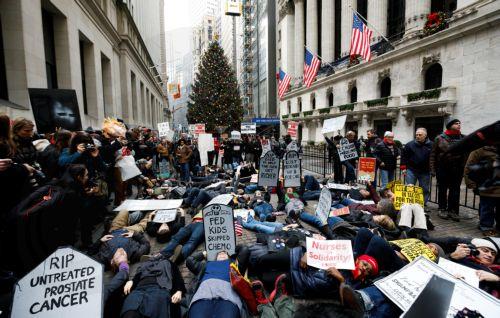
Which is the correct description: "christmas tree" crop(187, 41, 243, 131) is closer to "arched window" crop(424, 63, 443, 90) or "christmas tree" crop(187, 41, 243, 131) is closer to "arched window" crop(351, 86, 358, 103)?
"arched window" crop(351, 86, 358, 103)

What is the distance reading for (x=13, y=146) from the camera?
3.71 m

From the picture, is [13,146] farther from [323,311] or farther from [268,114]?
[268,114]

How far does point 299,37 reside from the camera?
40844mm

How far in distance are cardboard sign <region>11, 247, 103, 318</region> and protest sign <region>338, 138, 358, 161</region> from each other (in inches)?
332

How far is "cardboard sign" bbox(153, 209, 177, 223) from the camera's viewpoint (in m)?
5.87

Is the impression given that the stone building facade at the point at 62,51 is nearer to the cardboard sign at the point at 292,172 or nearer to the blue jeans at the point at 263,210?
the blue jeans at the point at 263,210

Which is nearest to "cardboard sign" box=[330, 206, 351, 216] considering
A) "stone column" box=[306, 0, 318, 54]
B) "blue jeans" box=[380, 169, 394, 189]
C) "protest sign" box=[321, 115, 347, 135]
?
"blue jeans" box=[380, 169, 394, 189]

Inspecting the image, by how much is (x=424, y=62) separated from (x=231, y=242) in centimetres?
2015

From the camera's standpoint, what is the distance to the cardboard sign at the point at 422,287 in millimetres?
2674

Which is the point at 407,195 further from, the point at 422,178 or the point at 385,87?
the point at 385,87

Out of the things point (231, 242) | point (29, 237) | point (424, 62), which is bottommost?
point (231, 242)

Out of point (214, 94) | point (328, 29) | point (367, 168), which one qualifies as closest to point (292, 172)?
point (367, 168)

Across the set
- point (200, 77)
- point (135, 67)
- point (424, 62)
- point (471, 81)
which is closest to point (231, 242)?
point (471, 81)

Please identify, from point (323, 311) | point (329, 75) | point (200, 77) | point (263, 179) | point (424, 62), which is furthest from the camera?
point (200, 77)
